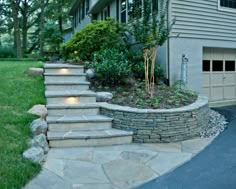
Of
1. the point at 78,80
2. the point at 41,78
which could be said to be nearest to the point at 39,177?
the point at 78,80

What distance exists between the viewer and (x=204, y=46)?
9.14 metres

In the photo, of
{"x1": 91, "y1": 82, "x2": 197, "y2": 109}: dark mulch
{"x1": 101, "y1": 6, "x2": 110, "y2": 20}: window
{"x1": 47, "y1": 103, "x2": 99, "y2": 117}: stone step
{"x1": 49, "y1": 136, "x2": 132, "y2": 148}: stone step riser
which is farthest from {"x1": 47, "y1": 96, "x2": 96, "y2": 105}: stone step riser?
{"x1": 101, "y1": 6, "x2": 110, "y2": 20}: window

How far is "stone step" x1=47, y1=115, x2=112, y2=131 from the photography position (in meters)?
5.56

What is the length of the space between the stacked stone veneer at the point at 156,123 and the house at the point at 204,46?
2.50 m

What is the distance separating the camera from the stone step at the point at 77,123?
18.2 feet

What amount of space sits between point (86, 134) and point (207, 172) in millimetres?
A: 2150

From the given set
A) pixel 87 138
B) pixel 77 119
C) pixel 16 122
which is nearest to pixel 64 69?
pixel 77 119

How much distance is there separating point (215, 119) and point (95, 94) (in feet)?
9.48

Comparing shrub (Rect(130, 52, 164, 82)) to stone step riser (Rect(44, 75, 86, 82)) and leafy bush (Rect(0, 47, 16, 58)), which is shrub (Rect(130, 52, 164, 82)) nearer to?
stone step riser (Rect(44, 75, 86, 82))

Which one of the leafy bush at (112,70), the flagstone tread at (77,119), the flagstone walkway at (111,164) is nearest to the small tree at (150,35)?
the leafy bush at (112,70)

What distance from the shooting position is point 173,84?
27.0ft

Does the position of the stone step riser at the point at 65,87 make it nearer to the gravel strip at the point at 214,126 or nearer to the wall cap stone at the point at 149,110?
the wall cap stone at the point at 149,110

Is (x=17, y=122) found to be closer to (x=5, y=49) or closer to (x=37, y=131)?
(x=37, y=131)

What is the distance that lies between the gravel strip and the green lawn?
333cm
